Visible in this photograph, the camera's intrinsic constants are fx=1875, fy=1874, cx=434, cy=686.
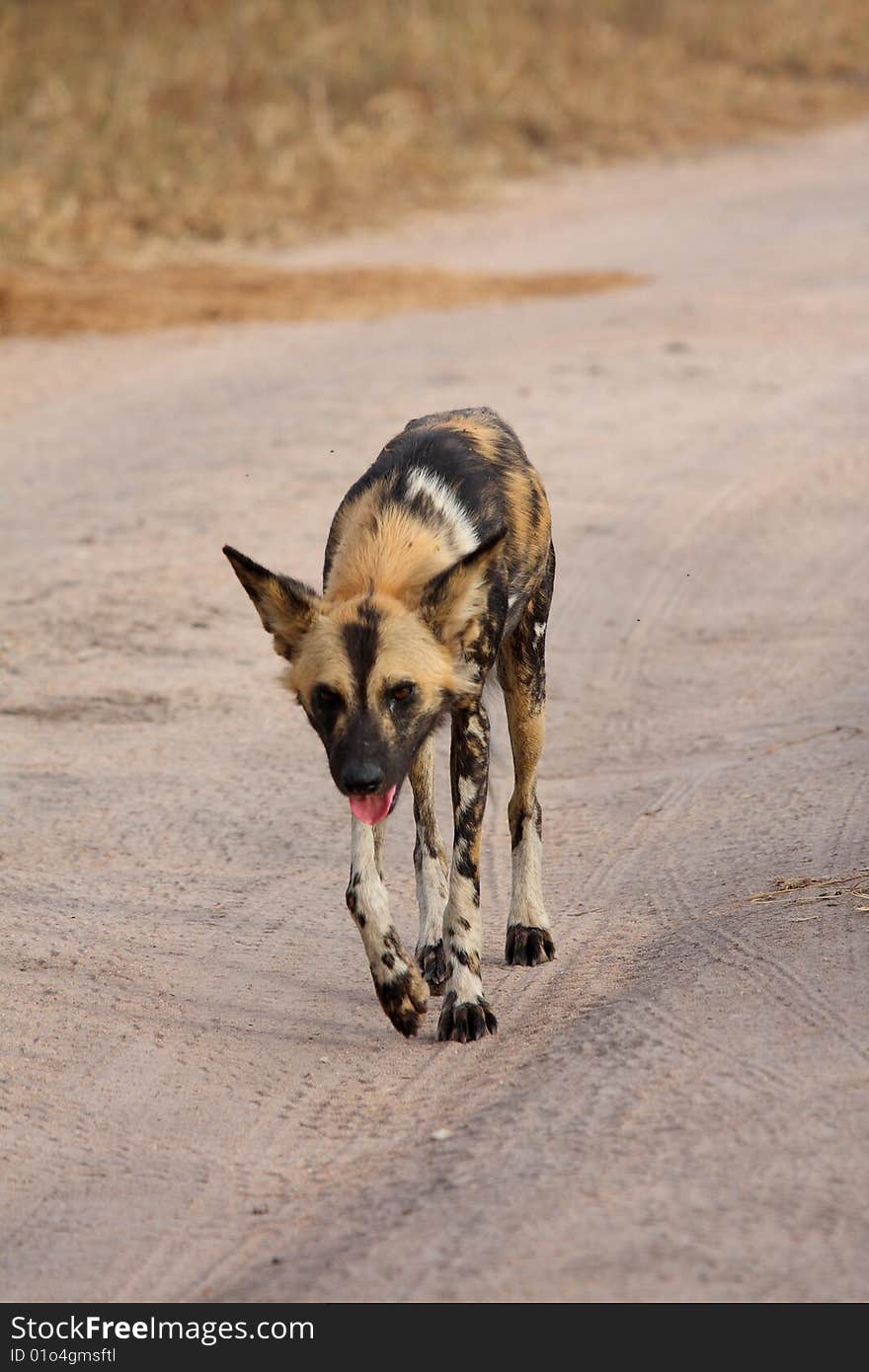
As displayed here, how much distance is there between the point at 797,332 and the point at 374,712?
750cm


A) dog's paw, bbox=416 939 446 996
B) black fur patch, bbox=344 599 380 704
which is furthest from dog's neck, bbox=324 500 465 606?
dog's paw, bbox=416 939 446 996

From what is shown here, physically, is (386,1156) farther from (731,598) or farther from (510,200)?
(510,200)

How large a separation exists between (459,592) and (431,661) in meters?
0.15

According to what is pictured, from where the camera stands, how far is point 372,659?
3.64m

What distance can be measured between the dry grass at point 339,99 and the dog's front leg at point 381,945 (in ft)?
29.2

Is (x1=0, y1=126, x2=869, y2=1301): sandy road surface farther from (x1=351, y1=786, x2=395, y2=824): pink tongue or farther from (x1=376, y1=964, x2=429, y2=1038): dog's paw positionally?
(x1=351, y1=786, x2=395, y2=824): pink tongue

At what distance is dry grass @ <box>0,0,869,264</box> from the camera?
43.4ft

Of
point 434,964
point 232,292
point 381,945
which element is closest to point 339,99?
point 232,292

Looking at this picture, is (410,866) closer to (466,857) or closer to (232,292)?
(466,857)

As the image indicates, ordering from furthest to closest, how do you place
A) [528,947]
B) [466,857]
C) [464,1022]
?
[528,947] → [466,857] → [464,1022]

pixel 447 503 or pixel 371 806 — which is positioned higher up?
pixel 447 503

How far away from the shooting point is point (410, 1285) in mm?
2658

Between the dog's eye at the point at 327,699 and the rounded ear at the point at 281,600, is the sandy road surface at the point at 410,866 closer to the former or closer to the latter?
the dog's eye at the point at 327,699

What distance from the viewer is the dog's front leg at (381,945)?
3.82 meters
